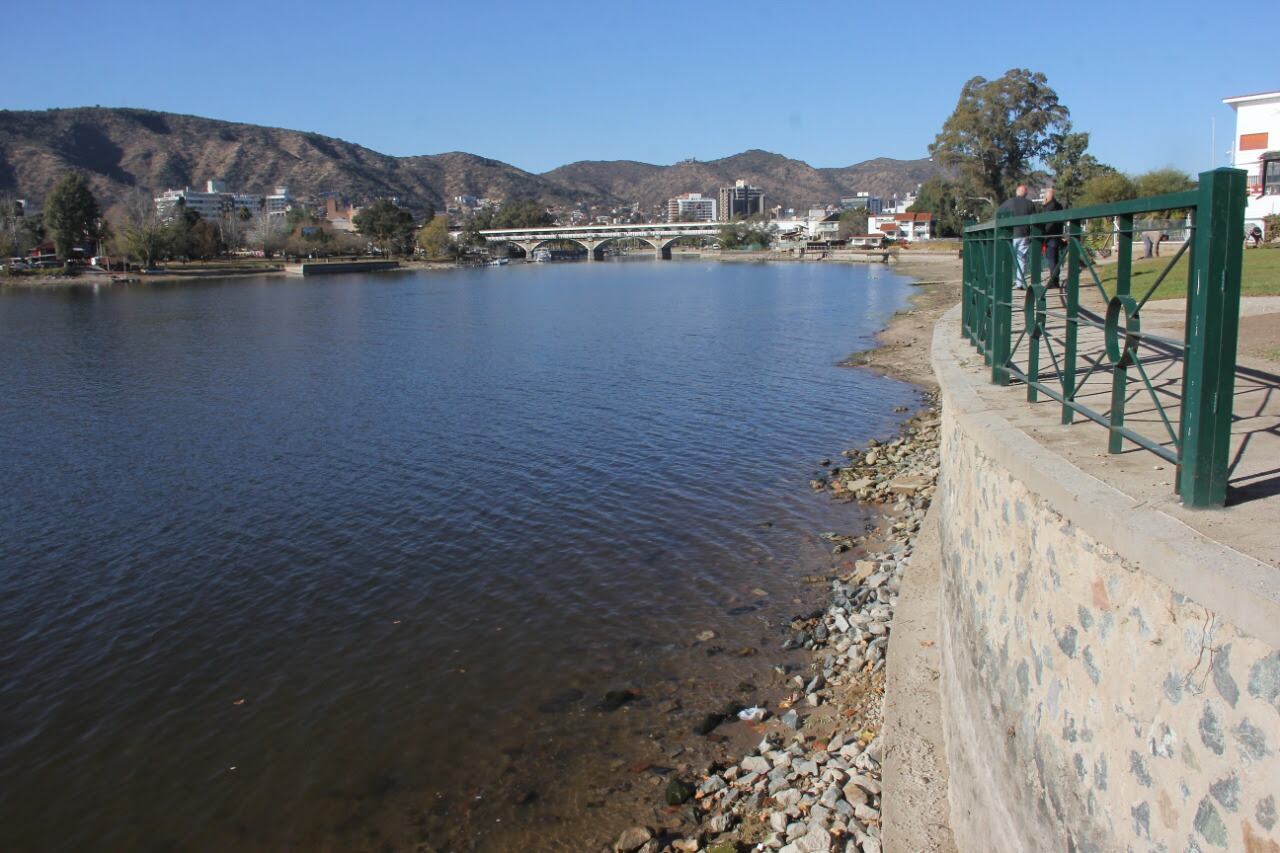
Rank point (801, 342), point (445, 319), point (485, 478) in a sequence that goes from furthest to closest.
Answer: point (445, 319) < point (801, 342) < point (485, 478)

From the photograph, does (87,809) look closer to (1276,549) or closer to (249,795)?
(249,795)

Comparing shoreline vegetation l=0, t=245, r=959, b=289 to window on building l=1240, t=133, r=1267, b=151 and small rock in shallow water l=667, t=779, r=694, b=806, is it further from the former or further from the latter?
small rock in shallow water l=667, t=779, r=694, b=806

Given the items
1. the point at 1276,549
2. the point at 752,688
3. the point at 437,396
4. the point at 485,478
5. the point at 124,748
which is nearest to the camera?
the point at 1276,549

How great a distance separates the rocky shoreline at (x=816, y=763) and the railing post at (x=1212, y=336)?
3858mm

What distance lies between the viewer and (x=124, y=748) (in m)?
8.77

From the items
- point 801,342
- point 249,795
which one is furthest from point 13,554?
point 801,342

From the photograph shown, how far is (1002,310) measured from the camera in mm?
7609

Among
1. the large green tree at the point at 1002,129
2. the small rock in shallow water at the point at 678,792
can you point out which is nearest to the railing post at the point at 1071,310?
the small rock in shallow water at the point at 678,792

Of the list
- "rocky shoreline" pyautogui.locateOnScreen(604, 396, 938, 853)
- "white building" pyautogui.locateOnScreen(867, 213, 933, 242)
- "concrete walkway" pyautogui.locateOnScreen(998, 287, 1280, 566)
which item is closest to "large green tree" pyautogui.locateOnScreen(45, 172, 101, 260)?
"white building" pyautogui.locateOnScreen(867, 213, 933, 242)

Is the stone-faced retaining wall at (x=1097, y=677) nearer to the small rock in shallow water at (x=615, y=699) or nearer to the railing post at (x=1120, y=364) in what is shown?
the railing post at (x=1120, y=364)

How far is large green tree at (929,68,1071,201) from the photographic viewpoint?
7138 centimetres

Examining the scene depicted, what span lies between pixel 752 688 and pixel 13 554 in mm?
11003

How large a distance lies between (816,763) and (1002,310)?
394 centimetres

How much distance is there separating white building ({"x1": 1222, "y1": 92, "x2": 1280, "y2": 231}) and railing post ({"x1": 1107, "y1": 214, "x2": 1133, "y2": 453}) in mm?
36639
